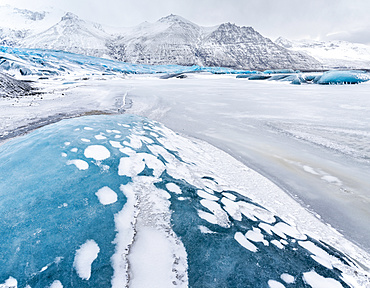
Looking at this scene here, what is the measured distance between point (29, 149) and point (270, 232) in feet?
7.63

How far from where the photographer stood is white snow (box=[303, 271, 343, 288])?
1164 mm

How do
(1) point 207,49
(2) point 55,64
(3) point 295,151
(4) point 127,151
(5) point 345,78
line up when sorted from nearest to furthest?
(4) point 127,151, (3) point 295,151, (5) point 345,78, (2) point 55,64, (1) point 207,49

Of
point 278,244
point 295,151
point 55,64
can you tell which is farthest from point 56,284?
point 55,64

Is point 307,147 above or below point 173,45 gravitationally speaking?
below

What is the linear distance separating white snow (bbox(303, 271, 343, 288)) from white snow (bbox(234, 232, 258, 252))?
1.00 ft

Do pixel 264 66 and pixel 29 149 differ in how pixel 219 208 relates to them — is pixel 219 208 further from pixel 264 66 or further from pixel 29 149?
pixel 264 66

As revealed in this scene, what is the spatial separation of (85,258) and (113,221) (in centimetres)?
27

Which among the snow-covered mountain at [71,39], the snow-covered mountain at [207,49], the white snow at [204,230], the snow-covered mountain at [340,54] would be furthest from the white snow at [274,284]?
the snow-covered mountain at [340,54]

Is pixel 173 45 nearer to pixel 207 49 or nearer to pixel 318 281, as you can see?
pixel 207 49

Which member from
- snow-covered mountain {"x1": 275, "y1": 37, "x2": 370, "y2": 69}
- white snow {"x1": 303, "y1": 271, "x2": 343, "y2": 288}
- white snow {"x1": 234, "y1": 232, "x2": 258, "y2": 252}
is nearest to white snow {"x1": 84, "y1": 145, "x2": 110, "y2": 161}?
white snow {"x1": 234, "y1": 232, "x2": 258, "y2": 252}

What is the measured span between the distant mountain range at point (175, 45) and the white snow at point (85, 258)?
9101cm

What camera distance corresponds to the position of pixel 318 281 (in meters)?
1.19

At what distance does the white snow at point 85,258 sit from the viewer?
1033 millimetres

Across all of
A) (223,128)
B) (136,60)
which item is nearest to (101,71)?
(223,128)
